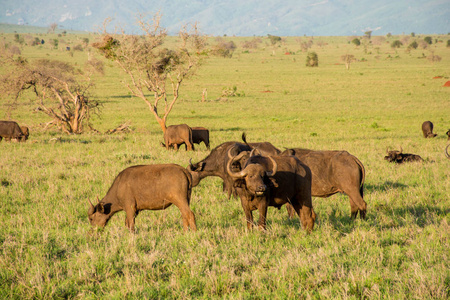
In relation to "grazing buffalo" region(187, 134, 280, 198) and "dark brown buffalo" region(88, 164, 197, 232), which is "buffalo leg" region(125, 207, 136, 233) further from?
"grazing buffalo" region(187, 134, 280, 198)

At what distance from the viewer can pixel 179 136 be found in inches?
701

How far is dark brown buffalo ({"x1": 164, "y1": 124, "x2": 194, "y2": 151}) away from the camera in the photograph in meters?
17.6

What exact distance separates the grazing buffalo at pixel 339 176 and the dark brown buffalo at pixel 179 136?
9.04 m

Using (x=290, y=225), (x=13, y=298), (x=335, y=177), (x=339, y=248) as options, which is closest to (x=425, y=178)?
(x=335, y=177)

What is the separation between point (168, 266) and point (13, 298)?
1.91m

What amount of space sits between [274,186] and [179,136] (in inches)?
438

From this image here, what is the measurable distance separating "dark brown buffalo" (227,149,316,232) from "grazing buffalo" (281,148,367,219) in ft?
4.03

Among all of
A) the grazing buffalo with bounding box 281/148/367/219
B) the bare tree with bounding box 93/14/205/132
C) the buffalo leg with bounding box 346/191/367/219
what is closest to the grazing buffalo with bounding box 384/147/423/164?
the grazing buffalo with bounding box 281/148/367/219

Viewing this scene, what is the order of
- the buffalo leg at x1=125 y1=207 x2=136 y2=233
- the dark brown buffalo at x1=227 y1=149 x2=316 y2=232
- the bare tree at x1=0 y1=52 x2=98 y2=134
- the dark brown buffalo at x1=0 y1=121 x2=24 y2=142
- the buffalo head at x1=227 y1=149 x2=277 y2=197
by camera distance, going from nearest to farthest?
1. the buffalo head at x1=227 y1=149 x2=277 y2=197
2. the dark brown buffalo at x1=227 y1=149 x2=316 y2=232
3. the buffalo leg at x1=125 y1=207 x2=136 y2=233
4. the dark brown buffalo at x1=0 y1=121 x2=24 y2=142
5. the bare tree at x1=0 y1=52 x2=98 y2=134

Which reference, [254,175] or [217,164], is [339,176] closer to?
[254,175]

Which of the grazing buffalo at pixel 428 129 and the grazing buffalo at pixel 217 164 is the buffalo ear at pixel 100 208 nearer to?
the grazing buffalo at pixel 217 164

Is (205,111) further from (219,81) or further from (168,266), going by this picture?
(168,266)

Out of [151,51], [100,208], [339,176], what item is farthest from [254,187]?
[151,51]

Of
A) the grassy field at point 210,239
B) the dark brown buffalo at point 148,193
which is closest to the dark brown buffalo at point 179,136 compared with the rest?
the grassy field at point 210,239
